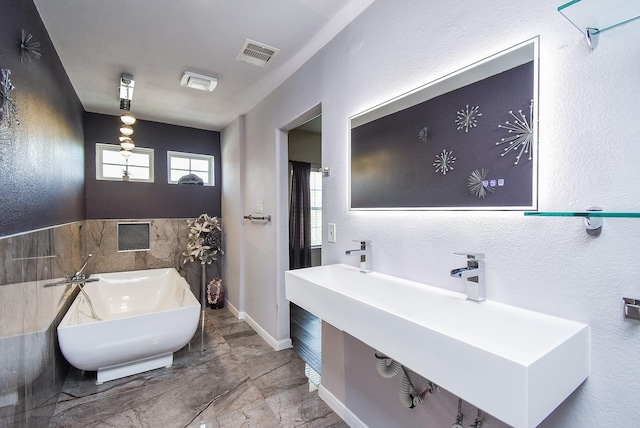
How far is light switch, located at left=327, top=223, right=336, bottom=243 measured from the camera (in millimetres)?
2041

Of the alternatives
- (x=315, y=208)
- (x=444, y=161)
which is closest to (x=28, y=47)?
(x=444, y=161)

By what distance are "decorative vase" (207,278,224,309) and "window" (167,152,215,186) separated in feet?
5.02

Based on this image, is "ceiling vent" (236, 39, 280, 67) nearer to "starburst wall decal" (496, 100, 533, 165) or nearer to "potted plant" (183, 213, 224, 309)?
"starburst wall decal" (496, 100, 533, 165)

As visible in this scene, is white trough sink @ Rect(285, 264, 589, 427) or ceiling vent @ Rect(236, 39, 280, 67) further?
ceiling vent @ Rect(236, 39, 280, 67)

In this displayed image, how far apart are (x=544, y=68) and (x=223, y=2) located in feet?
5.66

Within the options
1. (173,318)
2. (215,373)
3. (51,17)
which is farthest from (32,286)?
(51,17)

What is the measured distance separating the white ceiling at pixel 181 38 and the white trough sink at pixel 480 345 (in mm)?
1698

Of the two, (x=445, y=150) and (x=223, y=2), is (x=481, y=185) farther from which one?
(x=223, y=2)

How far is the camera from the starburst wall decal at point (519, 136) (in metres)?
1.04

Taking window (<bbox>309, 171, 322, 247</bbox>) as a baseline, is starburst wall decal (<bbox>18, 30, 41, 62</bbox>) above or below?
above

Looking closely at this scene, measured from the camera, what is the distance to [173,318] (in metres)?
2.45

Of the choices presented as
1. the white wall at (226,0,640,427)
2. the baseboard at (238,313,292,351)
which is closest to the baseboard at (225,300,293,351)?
the baseboard at (238,313,292,351)

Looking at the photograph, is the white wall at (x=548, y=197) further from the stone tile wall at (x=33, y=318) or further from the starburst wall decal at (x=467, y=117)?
the stone tile wall at (x=33, y=318)

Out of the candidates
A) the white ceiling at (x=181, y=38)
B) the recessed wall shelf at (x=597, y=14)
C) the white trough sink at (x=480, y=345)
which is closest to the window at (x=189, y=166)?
the white ceiling at (x=181, y=38)
